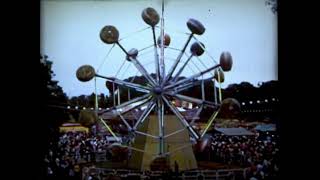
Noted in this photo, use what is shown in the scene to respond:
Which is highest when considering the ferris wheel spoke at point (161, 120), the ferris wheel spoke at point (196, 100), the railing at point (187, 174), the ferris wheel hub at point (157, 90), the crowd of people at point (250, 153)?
the ferris wheel hub at point (157, 90)

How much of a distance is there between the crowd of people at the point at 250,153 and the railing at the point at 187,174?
2.1 inches

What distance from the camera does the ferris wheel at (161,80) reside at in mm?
2447

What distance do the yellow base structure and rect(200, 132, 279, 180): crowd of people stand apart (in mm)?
124

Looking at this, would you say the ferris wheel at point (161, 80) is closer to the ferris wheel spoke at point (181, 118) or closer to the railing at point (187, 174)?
the ferris wheel spoke at point (181, 118)

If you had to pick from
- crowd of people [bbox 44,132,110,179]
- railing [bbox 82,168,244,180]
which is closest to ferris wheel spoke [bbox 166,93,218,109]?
railing [bbox 82,168,244,180]

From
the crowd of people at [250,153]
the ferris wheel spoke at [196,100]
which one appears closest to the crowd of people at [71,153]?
the ferris wheel spoke at [196,100]

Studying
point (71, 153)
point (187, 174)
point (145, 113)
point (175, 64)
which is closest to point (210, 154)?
point (187, 174)

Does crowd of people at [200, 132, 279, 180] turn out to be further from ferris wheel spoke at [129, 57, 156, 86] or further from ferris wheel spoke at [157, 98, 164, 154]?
ferris wheel spoke at [129, 57, 156, 86]

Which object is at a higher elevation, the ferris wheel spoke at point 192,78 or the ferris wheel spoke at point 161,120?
the ferris wheel spoke at point 192,78

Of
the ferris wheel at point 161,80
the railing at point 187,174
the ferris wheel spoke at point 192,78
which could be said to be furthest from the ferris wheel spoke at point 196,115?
the railing at point 187,174

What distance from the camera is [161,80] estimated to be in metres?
2.48

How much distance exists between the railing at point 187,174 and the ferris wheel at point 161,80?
198 millimetres
